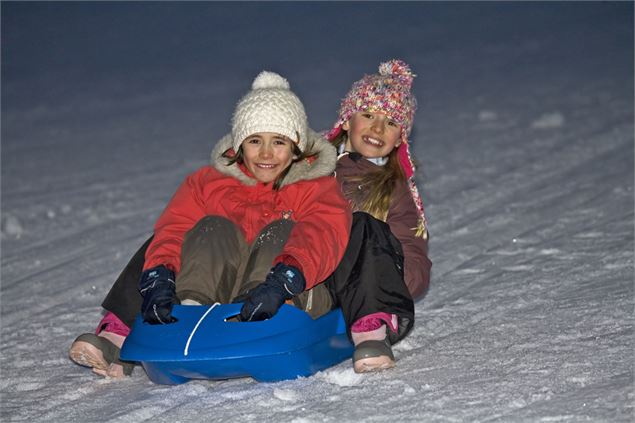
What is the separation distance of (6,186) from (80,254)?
1641mm

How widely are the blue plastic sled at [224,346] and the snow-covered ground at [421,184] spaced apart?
66 millimetres

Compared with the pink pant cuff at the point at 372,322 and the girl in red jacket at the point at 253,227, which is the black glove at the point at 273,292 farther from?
the pink pant cuff at the point at 372,322

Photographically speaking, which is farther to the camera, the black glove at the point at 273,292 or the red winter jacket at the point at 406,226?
the red winter jacket at the point at 406,226

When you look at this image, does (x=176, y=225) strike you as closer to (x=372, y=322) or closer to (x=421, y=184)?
(x=372, y=322)

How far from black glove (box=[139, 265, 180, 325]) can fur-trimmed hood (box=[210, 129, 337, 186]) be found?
462 mm

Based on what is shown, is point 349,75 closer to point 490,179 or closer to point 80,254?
point 490,179

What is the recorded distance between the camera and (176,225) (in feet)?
10.9

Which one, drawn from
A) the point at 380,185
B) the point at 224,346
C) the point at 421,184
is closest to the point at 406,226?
the point at 380,185

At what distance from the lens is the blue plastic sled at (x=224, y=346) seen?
2879 millimetres

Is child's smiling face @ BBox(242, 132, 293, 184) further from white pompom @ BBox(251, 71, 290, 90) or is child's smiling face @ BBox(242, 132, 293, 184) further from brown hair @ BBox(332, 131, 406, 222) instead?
brown hair @ BBox(332, 131, 406, 222)

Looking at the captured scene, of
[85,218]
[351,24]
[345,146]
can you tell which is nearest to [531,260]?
[345,146]

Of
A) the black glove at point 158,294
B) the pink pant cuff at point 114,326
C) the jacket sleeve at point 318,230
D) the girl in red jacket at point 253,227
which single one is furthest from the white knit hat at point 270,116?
the pink pant cuff at point 114,326

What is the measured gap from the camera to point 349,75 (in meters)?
9.86

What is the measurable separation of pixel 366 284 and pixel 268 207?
1.43ft
